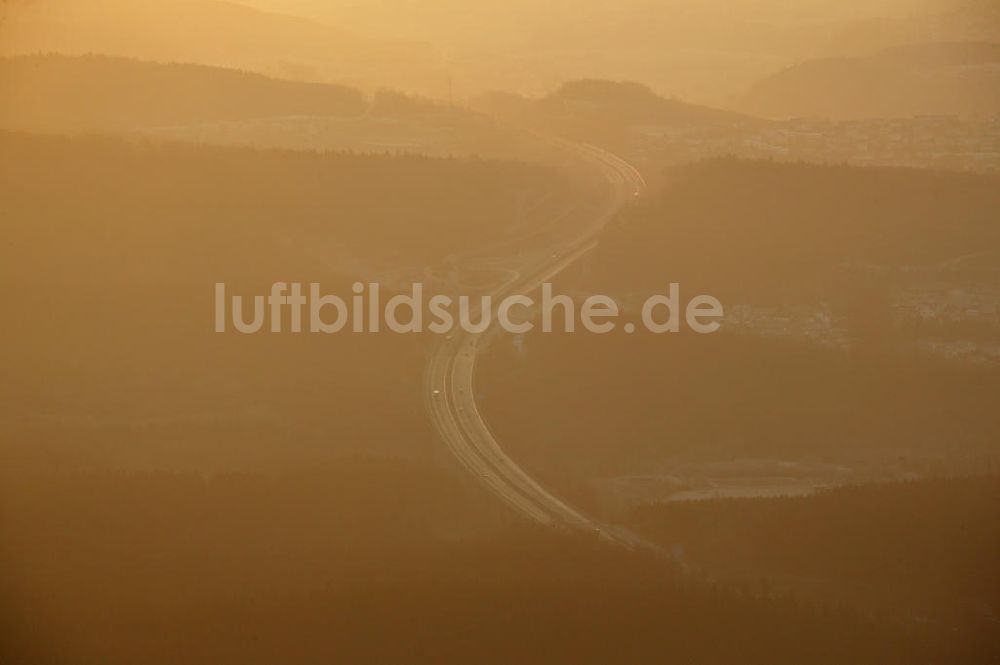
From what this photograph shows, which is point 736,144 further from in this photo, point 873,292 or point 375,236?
point 375,236

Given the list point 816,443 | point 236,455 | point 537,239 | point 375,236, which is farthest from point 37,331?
point 816,443

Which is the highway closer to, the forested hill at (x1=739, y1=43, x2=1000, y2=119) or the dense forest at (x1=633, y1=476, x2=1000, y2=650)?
the dense forest at (x1=633, y1=476, x2=1000, y2=650)

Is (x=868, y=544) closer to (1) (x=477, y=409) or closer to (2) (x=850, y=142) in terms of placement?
(1) (x=477, y=409)

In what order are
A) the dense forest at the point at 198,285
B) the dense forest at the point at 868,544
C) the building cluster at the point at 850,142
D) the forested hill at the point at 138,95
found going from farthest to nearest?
the building cluster at the point at 850,142
the forested hill at the point at 138,95
the dense forest at the point at 198,285
the dense forest at the point at 868,544

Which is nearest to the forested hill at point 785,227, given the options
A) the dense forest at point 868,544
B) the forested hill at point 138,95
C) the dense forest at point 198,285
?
the dense forest at point 198,285

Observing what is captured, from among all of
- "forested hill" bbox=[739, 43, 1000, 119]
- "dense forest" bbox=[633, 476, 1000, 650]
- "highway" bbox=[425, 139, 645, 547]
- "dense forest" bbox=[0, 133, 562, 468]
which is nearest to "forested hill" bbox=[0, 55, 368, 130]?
"dense forest" bbox=[0, 133, 562, 468]

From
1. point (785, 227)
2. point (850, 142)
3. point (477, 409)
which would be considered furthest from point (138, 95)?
point (850, 142)

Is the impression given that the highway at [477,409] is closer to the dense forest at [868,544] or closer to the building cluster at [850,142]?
the dense forest at [868,544]

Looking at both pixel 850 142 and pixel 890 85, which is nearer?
pixel 850 142
